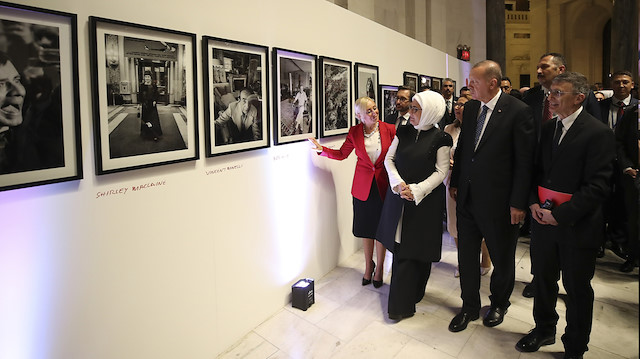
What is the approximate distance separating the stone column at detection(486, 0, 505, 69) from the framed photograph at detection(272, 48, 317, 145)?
10.2 meters

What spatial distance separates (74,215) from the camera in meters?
2.18

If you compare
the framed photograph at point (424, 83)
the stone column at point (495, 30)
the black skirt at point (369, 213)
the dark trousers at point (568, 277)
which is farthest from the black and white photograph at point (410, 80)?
the stone column at point (495, 30)

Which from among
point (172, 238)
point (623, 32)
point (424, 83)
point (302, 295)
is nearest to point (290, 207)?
point (302, 295)

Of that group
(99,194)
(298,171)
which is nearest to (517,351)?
(298,171)

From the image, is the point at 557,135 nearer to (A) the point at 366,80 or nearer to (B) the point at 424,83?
(A) the point at 366,80

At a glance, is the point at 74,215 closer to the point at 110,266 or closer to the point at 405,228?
the point at 110,266

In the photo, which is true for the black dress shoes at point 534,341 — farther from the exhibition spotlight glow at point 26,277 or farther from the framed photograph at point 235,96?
the exhibition spotlight glow at point 26,277

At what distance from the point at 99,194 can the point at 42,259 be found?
0.44m

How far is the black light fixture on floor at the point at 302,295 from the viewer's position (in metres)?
4.00

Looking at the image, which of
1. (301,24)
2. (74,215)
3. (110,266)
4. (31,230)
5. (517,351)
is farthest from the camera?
(301,24)

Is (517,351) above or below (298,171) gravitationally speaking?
below

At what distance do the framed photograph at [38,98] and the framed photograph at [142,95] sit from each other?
0.13m

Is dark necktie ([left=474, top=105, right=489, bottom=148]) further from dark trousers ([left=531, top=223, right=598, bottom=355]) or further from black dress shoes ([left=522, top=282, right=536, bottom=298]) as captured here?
black dress shoes ([left=522, top=282, right=536, bottom=298])

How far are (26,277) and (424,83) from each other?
23.2 feet
